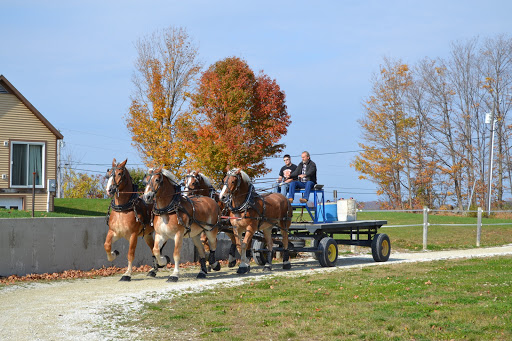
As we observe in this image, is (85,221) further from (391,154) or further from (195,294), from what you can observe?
(391,154)

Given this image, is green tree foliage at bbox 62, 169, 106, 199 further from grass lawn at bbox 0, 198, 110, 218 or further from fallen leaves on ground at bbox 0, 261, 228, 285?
fallen leaves on ground at bbox 0, 261, 228, 285

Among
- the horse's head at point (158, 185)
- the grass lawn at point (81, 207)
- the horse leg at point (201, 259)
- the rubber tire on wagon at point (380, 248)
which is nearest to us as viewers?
the horse's head at point (158, 185)

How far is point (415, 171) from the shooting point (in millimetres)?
46156

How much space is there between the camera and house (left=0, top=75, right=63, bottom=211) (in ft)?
92.0

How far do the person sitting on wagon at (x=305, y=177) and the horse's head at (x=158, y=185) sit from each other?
404 centimetres

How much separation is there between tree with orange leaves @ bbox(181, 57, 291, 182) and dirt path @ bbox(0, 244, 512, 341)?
1985 centimetres

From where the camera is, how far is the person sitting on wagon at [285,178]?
58.0 ft

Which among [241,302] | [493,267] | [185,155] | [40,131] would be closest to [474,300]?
[241,302]

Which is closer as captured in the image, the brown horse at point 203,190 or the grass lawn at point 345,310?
the grass lawn at point 345,310

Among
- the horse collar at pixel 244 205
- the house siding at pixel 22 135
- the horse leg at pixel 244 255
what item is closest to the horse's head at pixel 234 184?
the horse collar at pixel 244 205

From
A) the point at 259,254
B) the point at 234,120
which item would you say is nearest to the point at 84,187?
the point at 234,120

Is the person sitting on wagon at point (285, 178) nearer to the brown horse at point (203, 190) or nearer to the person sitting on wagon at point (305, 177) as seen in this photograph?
the person sitting on wagon at point (305, 177)

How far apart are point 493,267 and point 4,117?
849 inches

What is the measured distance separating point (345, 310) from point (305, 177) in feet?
27.0
